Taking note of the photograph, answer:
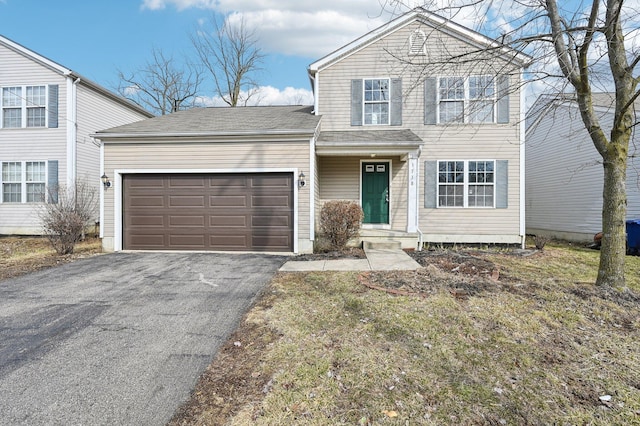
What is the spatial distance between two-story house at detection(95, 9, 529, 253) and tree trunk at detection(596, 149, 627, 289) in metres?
3.70

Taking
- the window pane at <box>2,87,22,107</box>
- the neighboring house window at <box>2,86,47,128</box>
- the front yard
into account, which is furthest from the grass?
the window pane at <box>2,87,22,107</box>

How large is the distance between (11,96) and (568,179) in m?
20.8

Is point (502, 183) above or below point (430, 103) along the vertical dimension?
below

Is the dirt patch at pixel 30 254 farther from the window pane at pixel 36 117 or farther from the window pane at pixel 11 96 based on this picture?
the window pane at pixel 11 96

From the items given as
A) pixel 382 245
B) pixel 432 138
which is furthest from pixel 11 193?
pixel 432 138

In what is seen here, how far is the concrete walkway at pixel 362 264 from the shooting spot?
6.47 m

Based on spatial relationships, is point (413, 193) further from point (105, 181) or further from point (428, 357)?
point (105, 181)

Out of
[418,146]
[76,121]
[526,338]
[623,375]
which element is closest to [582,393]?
[623,375]

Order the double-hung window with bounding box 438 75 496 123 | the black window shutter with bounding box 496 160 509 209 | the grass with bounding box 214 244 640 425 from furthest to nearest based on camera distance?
the black window shutter with bounding box 496 160 509 209, the double-hung window with bounding box 438 75 496 123, the grass with bounding box 214 244 640 425

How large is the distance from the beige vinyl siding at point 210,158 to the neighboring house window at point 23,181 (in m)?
5.09

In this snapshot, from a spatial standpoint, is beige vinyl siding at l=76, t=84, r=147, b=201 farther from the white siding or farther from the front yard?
the front yard

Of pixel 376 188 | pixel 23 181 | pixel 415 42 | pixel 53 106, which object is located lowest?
pixel 376 188

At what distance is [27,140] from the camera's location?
38.3ft

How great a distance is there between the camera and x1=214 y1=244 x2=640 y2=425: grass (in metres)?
2.31
